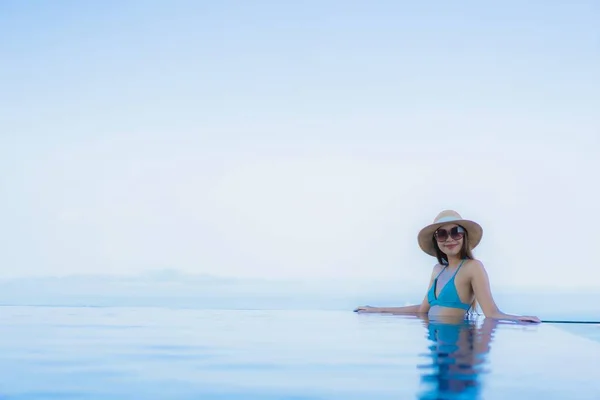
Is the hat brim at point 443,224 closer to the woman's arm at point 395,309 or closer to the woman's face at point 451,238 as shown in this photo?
the woman's face at point 451,238

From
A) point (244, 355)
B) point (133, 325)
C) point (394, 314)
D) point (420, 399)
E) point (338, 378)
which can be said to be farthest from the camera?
point (394, 314)

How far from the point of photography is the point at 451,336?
377cm

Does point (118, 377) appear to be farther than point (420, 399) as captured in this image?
Yes

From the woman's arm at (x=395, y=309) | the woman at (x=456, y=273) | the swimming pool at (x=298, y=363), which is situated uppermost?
the woman at (x=456, y=273)

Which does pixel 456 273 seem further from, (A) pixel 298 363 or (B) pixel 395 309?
(A) pixel 298 363

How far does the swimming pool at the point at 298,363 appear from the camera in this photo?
6.78 ft

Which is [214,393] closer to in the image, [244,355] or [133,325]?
[244,355]

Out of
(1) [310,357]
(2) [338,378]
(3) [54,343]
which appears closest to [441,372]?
(2) [338,378]

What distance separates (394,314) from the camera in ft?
20.7

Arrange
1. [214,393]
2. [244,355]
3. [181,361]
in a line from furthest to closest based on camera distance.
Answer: [244,355] < [181,361] < [214,393]

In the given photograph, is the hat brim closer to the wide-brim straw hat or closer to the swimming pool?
the wide-brim straw hat

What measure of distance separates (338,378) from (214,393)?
0.46m

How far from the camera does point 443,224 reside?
5414 millimetres

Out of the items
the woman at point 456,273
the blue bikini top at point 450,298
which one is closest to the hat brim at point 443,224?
the woman at point 456,273
